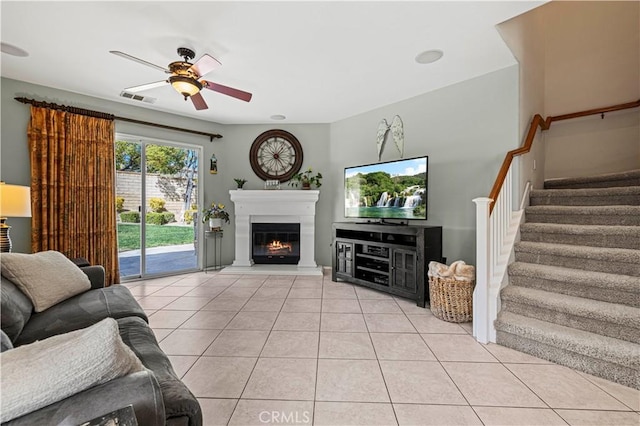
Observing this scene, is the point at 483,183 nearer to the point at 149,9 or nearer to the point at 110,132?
the point at 149,9

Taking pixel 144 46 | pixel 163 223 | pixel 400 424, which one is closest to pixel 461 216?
pixel 400 424

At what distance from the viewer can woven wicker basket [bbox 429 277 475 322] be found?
2617 millimetres

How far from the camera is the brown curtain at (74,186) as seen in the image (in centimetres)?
329

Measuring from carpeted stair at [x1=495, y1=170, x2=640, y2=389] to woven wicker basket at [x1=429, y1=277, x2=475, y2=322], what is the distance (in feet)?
0.96

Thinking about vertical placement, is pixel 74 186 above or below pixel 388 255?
above

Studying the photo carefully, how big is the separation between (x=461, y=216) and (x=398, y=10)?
2.32 meters

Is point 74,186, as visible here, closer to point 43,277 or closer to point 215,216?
point 215,216

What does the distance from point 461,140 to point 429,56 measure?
1.10 meters

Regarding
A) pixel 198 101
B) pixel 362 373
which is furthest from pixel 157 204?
pixel 362 373

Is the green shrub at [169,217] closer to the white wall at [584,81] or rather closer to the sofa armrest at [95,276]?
the sofa armrest at [95,276]

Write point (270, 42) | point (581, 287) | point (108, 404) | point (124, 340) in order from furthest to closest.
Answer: point (270, 42)
point (581, 287)
point (124, 340)
point (108, 404)

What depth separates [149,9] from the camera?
2104mm

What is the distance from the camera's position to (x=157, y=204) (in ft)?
14.4

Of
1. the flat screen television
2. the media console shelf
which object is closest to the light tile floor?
the media console shelf
